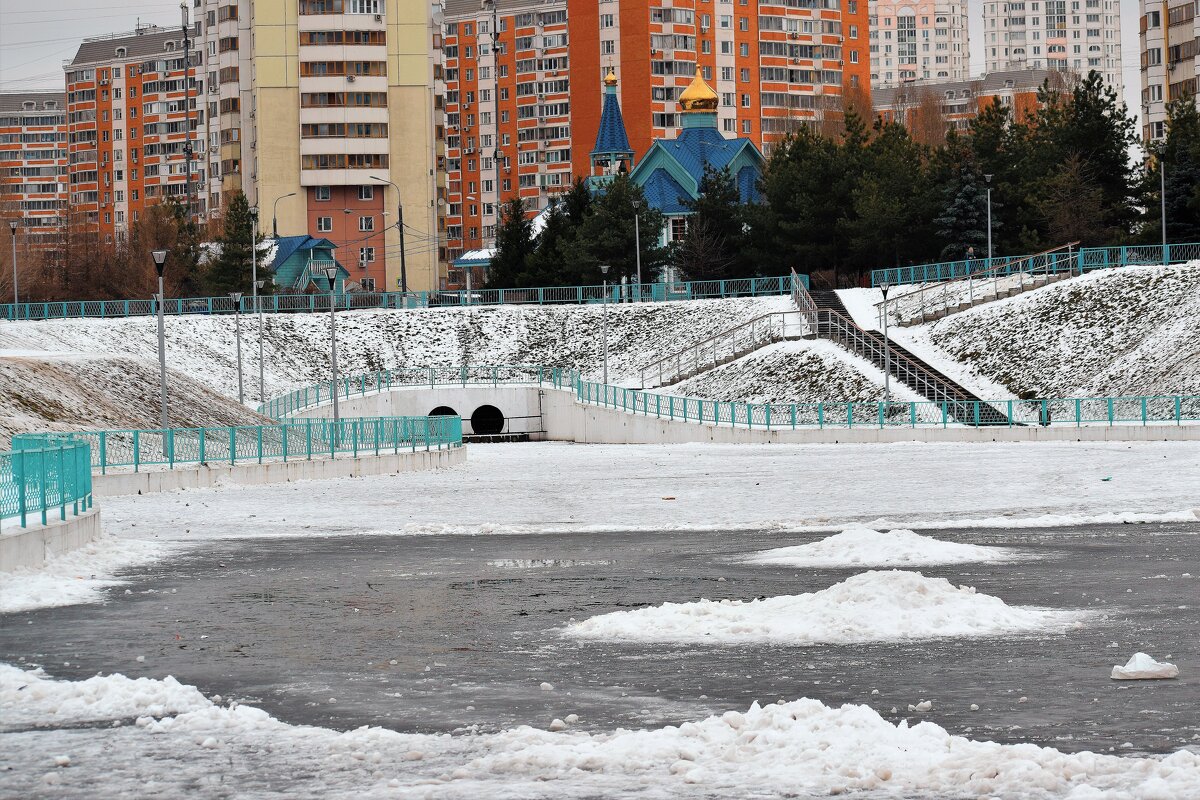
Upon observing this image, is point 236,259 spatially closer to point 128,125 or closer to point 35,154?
point 128,125

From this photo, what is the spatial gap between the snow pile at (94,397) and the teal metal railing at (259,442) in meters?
4.10

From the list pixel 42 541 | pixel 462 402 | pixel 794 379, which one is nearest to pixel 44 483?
pixel 42 541

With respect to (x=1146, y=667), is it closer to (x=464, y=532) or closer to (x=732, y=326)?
(x=464, y=532)

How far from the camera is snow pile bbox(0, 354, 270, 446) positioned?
4275 centimetres

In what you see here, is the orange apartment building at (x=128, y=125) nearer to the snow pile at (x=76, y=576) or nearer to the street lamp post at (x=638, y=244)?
the street lamp post at (x=638, y=244)

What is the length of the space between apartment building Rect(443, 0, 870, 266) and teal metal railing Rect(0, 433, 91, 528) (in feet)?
337

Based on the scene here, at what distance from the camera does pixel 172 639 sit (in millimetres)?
14719

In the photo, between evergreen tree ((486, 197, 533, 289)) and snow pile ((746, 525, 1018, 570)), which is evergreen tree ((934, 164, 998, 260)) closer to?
evergreen tree ((486, 197, 533, 289))

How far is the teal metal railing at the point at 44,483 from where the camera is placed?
20.0m

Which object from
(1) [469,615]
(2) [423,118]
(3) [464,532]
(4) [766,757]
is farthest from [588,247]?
(4) [766,757]

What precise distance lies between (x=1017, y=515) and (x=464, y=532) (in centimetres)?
867

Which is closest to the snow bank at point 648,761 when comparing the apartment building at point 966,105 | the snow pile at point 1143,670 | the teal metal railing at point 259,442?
the snow pile at point 1143,670

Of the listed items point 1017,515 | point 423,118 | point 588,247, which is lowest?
point 1017,515

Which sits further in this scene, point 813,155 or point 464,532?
point 813,155
